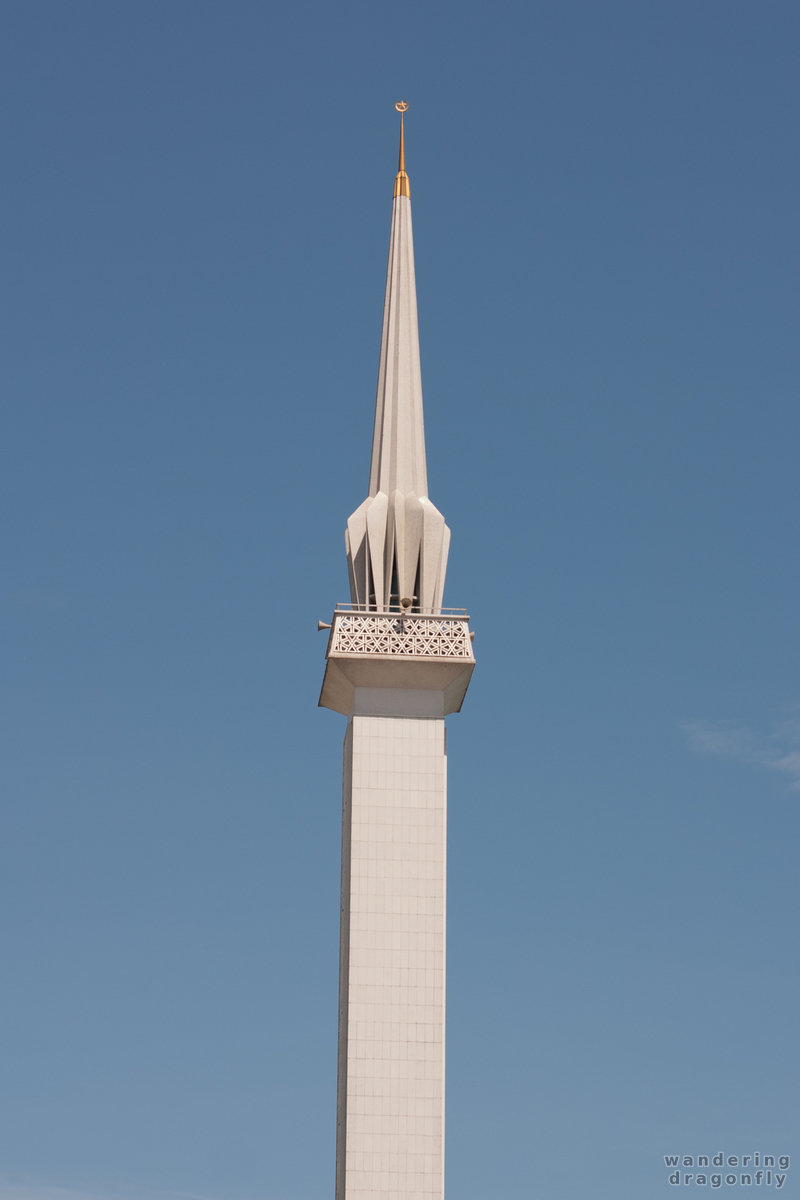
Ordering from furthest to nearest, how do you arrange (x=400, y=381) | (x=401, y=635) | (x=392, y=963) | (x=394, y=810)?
(x=400, y=381)
(x=401, y=635)
(x=394, y=810)
(x=392, y=963)

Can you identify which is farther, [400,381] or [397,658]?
[400,381]

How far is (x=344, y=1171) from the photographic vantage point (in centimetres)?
5353

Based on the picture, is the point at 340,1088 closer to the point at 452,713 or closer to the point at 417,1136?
the point at 417,1136

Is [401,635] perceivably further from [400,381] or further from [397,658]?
[400,381]

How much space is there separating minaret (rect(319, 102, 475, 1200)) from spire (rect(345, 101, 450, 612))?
43mm

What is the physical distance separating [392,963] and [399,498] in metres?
13.4

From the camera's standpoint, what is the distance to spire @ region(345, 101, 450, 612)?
59500 millimetres

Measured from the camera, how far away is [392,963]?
181 ft

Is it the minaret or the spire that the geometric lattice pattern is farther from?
the spire

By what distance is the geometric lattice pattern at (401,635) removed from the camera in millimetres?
57219

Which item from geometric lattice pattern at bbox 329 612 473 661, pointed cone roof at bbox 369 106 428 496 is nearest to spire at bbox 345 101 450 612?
pointed cone roof at bbox 369 106 428 496

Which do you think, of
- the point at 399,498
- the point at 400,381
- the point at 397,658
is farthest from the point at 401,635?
the point at 400,381

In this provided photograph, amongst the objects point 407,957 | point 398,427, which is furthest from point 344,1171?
point 398,427

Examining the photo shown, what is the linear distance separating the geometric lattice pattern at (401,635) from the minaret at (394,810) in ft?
0.13
